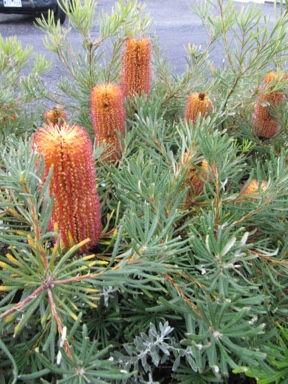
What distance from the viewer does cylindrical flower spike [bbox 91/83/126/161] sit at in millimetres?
695

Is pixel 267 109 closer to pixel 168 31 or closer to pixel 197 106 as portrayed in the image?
pixel 197 106

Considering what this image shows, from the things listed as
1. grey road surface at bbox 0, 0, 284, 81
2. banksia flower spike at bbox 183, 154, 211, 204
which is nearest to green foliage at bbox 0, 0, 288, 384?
banksia flower spike at bbox 183, 154, 211, 204

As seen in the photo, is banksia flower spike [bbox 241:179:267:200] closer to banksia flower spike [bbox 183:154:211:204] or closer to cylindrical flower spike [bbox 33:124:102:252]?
banksia flower spike [bbox 183:154:211:204]

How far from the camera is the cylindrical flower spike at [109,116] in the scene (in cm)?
69

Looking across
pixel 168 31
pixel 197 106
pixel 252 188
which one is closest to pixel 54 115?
pixel 197 106

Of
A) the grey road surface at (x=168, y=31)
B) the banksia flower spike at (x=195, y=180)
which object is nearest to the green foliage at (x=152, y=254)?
the banksia flower spike at (x=195, y=180)

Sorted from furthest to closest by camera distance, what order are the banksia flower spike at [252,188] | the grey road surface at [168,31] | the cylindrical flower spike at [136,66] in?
the grey road surface at [168,31] < the cylindrical flower spike at [136,66] < the banksia flower spike at [252,188]

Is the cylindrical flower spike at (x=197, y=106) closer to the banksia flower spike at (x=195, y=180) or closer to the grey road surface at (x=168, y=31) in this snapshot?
the banksia flower spike at (x=195, y=180)

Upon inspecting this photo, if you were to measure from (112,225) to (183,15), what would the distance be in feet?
21.3

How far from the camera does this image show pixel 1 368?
0.53 metres

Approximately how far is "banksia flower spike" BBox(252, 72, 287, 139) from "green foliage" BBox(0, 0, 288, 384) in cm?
2

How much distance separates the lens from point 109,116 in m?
0.70

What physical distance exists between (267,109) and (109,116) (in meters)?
0.29

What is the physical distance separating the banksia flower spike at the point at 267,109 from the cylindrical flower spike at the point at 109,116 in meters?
0.26
